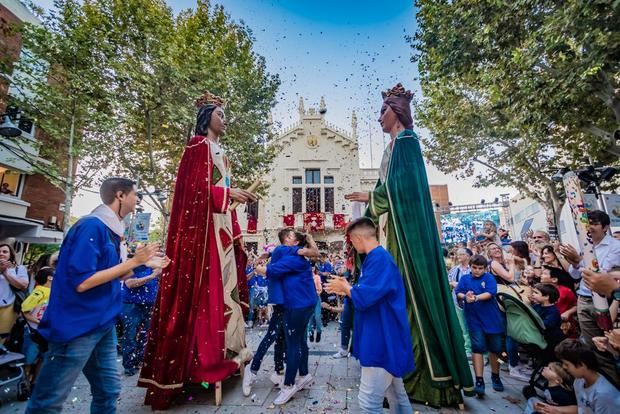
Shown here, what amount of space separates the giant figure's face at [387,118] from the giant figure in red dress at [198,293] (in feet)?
6.74

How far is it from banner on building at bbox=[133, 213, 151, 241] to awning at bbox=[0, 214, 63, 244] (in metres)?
3.97

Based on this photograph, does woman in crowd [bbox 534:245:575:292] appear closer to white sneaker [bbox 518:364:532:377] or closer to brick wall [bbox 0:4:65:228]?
white sneaker [bbox 518:364:532:377]

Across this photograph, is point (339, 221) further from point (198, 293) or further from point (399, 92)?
point (198, 293)

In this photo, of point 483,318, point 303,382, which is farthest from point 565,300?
point 303,382

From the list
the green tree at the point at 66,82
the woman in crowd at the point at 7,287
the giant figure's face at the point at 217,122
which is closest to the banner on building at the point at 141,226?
the green tree at the point at 66,82

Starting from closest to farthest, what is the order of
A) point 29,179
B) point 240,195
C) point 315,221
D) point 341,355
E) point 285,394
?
point 285,394
point 240,195
point 341,355
point 29,179
point 315,221

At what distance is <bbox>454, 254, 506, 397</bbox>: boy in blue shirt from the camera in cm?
407

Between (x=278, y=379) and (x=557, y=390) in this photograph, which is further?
(x=278, y=379)

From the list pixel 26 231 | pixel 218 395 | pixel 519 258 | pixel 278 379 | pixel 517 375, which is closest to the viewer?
pixel 218 395

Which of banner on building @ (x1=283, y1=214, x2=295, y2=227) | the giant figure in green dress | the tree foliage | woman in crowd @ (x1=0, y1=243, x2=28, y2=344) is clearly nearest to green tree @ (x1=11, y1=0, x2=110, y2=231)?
the tree foliage

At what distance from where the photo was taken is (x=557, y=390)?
3330 mm

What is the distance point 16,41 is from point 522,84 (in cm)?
1997

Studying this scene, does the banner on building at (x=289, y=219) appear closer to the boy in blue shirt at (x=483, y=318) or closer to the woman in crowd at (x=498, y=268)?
the woman in crowd at (x=498, y=268)

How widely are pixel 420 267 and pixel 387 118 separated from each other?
6.56ft
